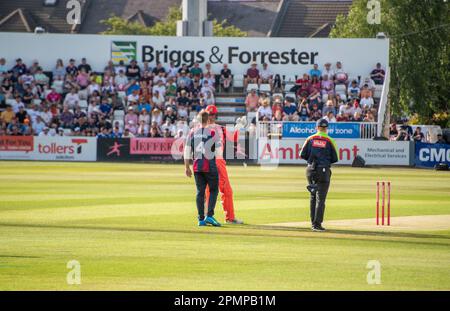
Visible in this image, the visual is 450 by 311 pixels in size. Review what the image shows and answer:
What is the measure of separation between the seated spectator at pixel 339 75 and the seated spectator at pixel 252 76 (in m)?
3.52

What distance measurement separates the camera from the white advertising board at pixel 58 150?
44000 mm

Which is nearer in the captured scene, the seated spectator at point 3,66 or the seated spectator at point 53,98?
the seated spectator at point 53,98

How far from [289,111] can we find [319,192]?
88.0 ft

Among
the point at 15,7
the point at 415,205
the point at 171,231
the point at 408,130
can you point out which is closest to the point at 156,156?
the point at 408,130

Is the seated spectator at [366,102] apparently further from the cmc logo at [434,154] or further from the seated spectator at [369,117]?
the cmc logo at [434,154]

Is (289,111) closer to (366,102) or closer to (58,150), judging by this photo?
(366,102)

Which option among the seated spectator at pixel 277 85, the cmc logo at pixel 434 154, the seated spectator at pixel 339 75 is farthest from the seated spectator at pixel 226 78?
the cmc logo at pixel 434 154

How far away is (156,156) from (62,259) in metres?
30.5

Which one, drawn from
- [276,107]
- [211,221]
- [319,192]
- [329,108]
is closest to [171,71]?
[276,107]

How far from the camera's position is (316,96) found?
147 feet

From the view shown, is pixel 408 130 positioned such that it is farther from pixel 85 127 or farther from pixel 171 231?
pixel 171 231

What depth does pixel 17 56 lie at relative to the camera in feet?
157

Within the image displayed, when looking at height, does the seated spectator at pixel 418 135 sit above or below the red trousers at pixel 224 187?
above

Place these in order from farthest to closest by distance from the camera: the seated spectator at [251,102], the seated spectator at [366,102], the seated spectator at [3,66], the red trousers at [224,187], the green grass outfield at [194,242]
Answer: the seated spectator at [3,66] < the seated spectator at [251,102] < the seated spectator at [366,102] < the red trousers at [224,187] < the green grass outfield at [194,242]
